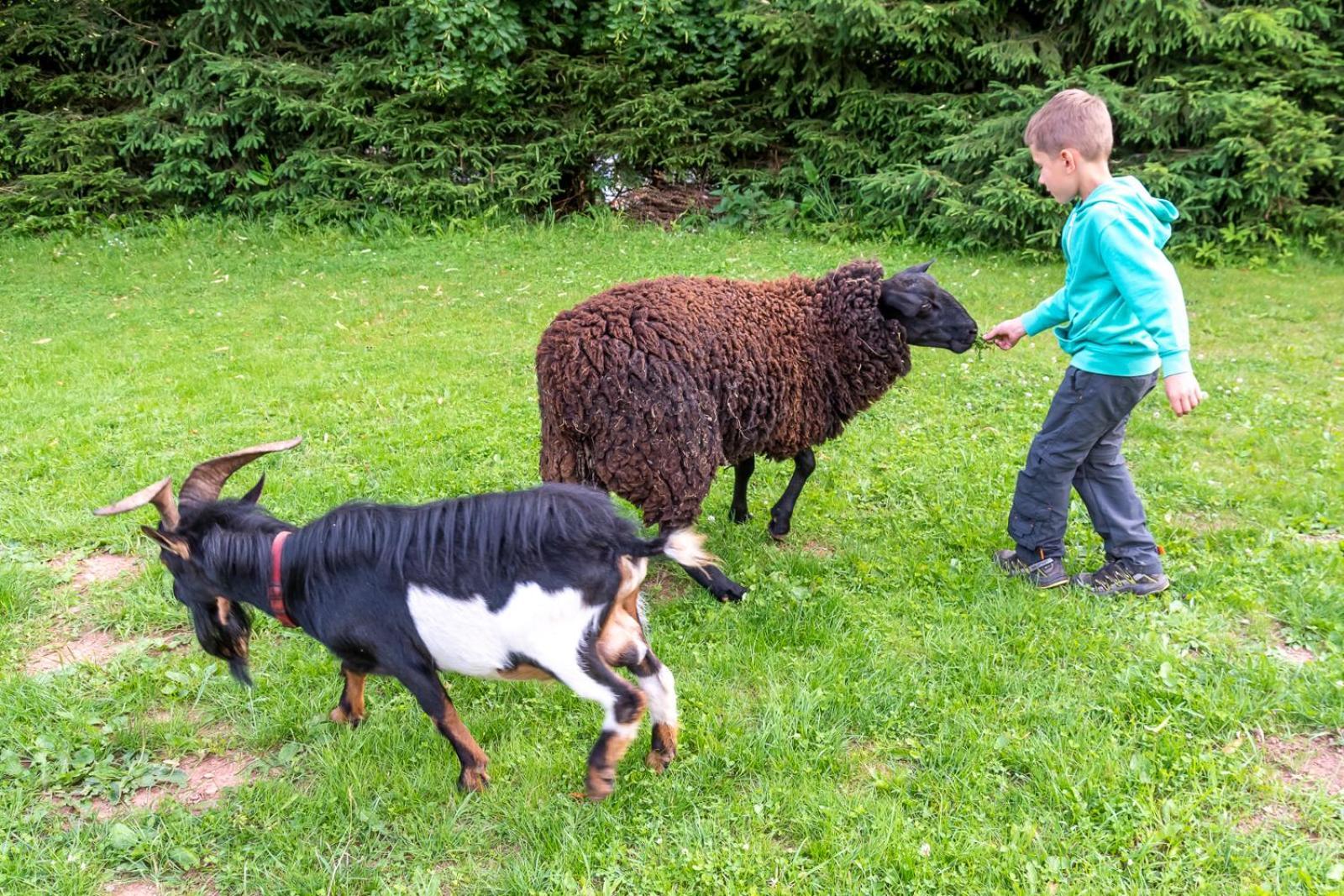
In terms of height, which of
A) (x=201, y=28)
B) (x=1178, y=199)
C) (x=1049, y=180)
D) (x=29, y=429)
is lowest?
(x=29, y=429)

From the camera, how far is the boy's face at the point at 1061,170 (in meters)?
3.80

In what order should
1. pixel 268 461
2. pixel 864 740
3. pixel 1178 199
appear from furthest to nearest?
1. pixel 1178 199
2. pixel 268 461
3. pixel 864 740

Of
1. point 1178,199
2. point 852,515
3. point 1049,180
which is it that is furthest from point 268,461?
point 1178,199

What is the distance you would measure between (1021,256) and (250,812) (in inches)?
420

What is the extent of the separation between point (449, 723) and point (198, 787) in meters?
1.04

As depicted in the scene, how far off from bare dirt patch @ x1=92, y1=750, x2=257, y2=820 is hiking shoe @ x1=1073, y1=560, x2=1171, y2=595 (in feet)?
12.2

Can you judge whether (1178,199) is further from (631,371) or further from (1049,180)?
(631,371)

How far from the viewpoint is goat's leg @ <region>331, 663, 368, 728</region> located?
11.0 ft

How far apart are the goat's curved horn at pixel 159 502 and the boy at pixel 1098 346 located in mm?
3585

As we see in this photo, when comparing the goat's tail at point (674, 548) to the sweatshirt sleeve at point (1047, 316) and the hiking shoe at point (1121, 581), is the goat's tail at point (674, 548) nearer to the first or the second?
the sweatshirt sleeve at point (1047, 316)

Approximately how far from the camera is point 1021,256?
36.6ft

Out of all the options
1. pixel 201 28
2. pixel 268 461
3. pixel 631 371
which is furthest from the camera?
pixel 201 28

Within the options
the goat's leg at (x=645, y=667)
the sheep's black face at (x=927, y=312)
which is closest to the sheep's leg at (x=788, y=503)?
the sheep's black face at (x=927, y=312)

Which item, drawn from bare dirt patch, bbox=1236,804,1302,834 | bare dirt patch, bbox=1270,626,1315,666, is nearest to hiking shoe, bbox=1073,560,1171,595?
bare dirt patch, bbox=1270,626,1315,666
